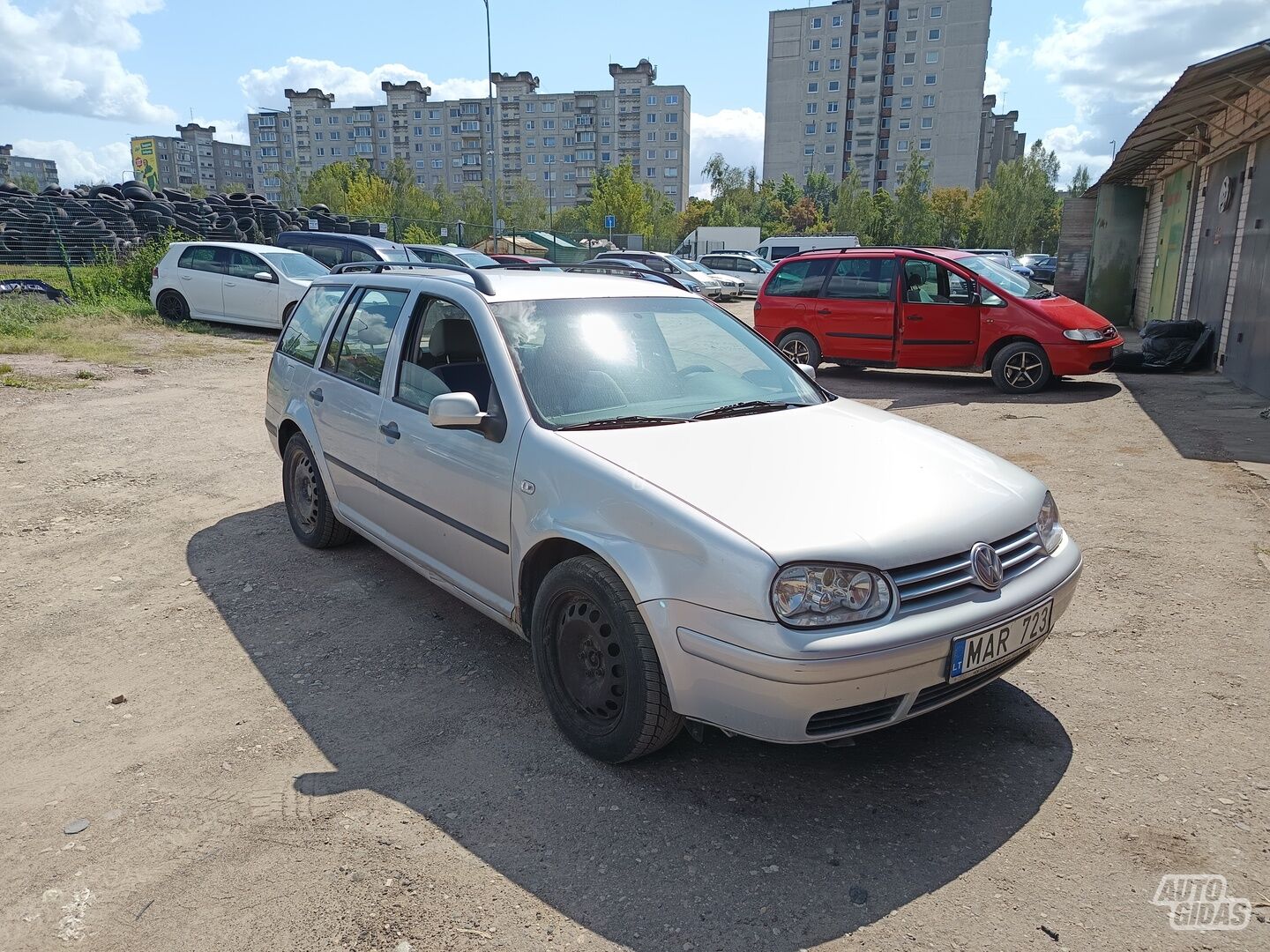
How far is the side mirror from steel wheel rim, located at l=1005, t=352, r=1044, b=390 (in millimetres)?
9297

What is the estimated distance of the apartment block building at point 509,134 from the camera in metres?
118

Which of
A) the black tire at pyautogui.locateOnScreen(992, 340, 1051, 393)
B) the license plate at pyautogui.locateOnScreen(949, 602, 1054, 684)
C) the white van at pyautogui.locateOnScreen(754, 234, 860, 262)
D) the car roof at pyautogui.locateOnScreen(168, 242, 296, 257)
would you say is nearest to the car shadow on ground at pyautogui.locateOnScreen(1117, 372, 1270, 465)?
the black tire at pyautogui.locateOnScreen(992, 340, 1051, 393)

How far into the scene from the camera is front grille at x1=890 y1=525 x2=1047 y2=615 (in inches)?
104

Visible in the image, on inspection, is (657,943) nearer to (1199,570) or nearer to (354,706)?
(354,706)

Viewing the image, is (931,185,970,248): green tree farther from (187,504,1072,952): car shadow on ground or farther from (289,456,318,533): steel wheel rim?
(187,504,1072,952): car shadow on ground

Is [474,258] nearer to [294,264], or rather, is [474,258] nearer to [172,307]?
[294,264]

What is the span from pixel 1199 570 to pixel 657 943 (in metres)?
4.10

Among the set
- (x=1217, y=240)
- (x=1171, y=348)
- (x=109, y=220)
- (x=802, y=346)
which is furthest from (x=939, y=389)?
(x=109, y=220)

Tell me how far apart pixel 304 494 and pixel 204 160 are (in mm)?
180138

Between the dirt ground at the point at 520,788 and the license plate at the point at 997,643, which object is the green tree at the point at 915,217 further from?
the license plate at the point at 997,643

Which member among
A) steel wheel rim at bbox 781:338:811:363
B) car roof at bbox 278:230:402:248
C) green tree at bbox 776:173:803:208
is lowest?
steel wheel rim at bbox 781:338:811:363

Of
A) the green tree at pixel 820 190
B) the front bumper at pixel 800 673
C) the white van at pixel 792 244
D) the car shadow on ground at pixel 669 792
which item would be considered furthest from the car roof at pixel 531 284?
the green tree at pixel 820 190

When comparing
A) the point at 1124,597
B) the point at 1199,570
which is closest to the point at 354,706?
the point at 1124,597

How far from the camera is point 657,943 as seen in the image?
7.56 ft
